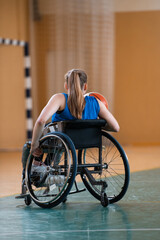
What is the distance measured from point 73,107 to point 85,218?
0.67 metres

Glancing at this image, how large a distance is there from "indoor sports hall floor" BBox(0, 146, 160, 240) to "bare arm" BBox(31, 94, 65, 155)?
1.41 feet

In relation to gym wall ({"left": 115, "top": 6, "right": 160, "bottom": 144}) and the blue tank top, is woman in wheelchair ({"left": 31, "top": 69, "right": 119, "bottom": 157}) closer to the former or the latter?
the blue tank top

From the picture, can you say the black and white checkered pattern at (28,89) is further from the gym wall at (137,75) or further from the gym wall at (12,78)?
the gym wall at (137,75)

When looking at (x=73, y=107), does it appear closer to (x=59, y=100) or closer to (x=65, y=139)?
(x=59, y=100)

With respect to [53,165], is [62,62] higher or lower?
higher

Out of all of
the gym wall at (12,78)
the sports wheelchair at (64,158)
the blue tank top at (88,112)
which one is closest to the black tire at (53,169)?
the sports wheelchair at (64,158)

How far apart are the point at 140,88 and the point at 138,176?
412 centimetres

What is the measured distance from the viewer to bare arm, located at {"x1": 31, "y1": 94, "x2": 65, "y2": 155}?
254 cm

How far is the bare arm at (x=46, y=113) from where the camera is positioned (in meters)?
2.54

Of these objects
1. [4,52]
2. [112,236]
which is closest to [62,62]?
[4,52]

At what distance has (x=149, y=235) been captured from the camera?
82.0 inches

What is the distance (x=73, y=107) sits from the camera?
8.60ft

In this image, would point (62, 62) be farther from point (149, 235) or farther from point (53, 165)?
point (149, 235)

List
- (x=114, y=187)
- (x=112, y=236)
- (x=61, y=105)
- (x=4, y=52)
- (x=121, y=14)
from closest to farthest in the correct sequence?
(x=112, y=236) → (x=61, y=105) → (x=114, y=187) → (x=4, y=52) → (x=121, y=14)
